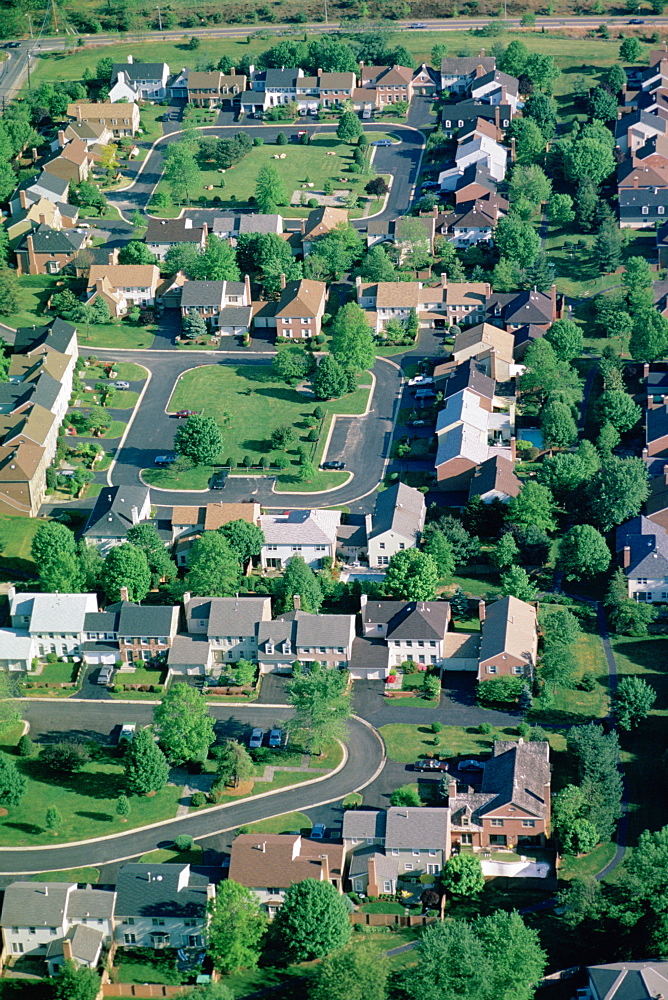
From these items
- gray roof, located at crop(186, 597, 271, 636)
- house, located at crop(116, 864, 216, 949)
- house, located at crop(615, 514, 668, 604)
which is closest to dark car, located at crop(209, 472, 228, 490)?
gray roof, located at crop(186, 597, 271, 636)

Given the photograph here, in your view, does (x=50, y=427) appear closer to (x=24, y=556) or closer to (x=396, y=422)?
(x=24, y=556)

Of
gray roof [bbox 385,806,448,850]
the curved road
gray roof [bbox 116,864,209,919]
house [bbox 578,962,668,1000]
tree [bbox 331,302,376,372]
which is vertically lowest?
the curved road

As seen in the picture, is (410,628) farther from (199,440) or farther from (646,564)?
(199,440)

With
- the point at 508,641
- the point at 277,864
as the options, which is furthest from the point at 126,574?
the point at 277,864

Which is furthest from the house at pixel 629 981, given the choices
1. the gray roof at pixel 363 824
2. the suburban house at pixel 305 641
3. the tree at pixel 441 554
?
the tree at pixel 441 554

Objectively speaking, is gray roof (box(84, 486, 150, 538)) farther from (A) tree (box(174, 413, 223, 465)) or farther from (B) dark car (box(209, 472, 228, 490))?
(A) tree (box(174, 413, 223, 465))
